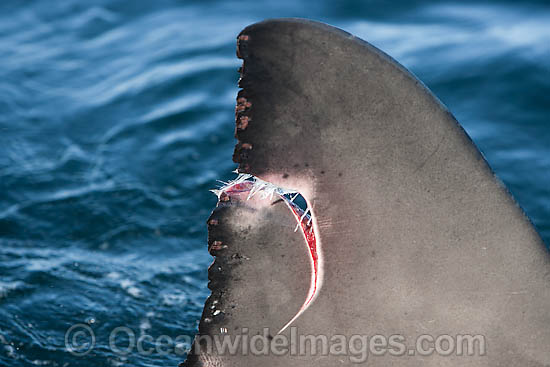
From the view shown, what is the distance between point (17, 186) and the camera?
623 cm

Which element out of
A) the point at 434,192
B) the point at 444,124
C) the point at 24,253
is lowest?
the point at 434,192

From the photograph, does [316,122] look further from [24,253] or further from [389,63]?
[24,253]

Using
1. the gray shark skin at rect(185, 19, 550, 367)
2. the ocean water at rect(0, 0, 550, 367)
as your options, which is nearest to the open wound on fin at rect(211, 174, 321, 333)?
the gray shark skin at rect(185, 19, 550, 367)

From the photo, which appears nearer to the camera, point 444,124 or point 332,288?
point 444,124

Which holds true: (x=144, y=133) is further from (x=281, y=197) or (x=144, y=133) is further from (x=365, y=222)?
(x=365, y=222)

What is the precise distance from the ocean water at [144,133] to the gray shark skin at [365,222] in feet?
6.93

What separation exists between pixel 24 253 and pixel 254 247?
3398 mm

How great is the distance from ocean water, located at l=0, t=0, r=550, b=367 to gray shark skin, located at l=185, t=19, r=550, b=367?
2.11 meters

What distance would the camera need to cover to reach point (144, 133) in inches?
286

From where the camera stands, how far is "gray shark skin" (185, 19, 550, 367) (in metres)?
2.14

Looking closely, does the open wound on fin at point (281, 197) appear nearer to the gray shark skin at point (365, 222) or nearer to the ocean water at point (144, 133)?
the gray shark skin at point (365, 222)

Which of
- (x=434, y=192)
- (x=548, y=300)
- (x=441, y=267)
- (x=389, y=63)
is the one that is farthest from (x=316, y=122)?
(x=548, y=300)

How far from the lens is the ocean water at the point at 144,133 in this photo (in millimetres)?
4754

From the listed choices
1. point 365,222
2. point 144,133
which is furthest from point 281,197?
point 144,133
